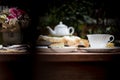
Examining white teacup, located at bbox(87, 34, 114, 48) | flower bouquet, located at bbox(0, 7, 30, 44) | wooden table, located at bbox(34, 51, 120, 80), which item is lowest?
wooden table, located at bbox(34, 51, 120, 80)

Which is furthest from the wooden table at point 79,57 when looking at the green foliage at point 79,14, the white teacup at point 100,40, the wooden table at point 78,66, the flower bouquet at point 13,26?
the green foliage at point 79,14

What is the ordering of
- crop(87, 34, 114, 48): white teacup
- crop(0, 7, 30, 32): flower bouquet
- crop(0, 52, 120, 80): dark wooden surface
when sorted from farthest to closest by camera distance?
1. crop(0, 7, 30, 32): flower bouquet
2. crop(87, 34, 114, 48): white teacup
3. crop(0, 52, 120, 80): dark wooden surface

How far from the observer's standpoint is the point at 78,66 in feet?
3.33

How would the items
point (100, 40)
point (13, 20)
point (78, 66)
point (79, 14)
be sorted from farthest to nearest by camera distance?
point (79, 14) → point (13, 20) → point (100, 40) → point (78, 66)

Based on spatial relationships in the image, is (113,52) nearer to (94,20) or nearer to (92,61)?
(92,61)

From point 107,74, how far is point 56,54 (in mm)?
201

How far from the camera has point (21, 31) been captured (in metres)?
1.36

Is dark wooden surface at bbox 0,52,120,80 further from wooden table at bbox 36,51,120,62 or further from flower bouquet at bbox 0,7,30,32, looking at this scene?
flower bouquet at bbox 0,7,30,32

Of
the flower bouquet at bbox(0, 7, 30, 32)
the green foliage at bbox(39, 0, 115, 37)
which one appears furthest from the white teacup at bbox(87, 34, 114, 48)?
the green foliage at bbox(39, 0, 115, 37)

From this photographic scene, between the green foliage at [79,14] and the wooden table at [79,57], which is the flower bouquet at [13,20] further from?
the green foliage at [79,14]

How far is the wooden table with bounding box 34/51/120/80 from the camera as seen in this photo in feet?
3.26

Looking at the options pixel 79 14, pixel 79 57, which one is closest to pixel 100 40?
pixel 79 57

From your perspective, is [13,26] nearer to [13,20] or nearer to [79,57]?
[13,20]

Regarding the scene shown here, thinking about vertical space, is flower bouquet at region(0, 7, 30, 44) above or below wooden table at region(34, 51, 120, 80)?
above
